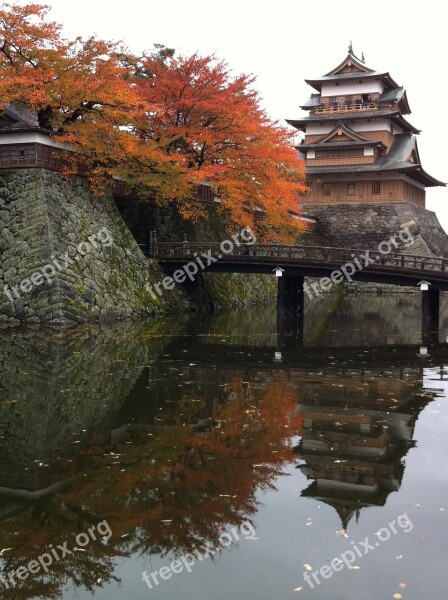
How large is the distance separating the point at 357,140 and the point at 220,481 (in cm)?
4070

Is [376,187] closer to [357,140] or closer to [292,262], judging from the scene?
[357,140]

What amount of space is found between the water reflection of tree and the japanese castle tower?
37660 millimetres

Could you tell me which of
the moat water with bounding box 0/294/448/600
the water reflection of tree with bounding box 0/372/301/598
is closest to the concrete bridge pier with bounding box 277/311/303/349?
the moat water with bounding box 0/294/448/600

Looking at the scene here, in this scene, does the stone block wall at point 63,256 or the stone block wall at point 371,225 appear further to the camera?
the stone block wall at point 371,225

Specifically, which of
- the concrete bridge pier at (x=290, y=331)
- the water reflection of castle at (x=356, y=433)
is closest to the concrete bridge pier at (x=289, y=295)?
the concrete bridge pier at (x=290, y=331)

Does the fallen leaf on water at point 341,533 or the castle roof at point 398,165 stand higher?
the castle roof at point 398,165

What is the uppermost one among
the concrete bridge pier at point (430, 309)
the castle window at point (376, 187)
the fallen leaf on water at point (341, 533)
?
the castle window at point (376, 187)

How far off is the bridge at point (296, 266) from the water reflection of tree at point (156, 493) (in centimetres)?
1603

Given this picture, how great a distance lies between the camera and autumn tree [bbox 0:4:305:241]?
71.1 feet

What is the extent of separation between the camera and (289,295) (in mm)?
28344

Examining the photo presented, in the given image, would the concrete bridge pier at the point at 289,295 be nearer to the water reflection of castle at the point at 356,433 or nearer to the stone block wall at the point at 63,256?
the stone block wall at the point at 63,256

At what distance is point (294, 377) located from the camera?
13648mm

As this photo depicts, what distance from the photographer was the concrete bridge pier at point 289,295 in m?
27.6

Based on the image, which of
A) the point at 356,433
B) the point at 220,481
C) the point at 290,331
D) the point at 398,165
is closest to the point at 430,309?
the point at 290,331
